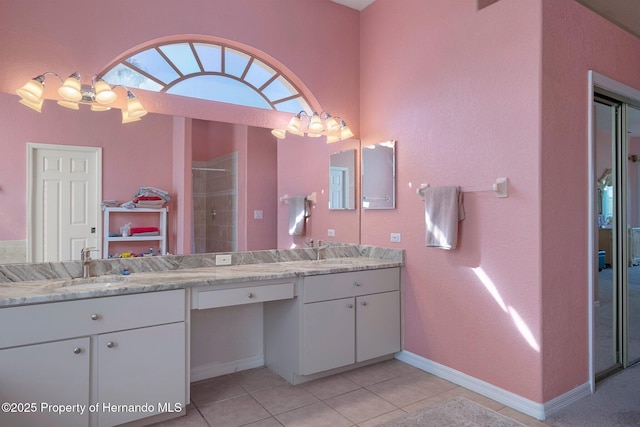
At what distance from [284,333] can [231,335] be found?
1.40 feet

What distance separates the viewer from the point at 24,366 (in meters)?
1.83

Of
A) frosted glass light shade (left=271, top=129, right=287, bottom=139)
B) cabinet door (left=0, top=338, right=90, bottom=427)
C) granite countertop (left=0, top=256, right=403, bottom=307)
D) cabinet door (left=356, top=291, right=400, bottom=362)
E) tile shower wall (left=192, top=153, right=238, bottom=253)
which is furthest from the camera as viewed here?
frosted glass light shade (left=271, top=129, right=287, bottom=139)

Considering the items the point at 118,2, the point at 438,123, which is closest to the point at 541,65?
the point at 438,123

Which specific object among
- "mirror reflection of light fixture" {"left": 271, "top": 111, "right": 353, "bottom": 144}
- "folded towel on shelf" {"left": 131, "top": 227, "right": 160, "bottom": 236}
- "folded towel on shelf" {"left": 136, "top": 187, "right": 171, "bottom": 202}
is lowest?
"folded towel on shelf" {"left": 131, "top": 227, "right": 160, "bottom": 236}

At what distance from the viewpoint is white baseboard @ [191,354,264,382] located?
2818 millimetres

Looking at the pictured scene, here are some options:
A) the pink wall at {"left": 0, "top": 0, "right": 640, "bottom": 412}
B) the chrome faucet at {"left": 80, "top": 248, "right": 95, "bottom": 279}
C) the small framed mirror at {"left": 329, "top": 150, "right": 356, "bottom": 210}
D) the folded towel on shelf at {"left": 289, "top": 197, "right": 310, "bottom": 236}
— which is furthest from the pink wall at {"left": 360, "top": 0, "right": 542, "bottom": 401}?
the chrome faucet at {"left": 80, "top": 248, "right": 95, "bottom": 279}

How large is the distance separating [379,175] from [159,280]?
192cm

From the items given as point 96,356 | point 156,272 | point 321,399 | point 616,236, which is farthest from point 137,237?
point 616,236

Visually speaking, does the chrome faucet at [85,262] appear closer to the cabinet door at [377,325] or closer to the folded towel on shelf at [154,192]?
the folded towel on shelf at [154,192]

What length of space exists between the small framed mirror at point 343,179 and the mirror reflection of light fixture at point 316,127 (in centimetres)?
19

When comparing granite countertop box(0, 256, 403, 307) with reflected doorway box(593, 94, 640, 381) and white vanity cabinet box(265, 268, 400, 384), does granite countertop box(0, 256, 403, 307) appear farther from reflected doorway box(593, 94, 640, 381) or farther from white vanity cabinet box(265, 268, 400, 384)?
reflected doorway box(593, 94, 640, 381)

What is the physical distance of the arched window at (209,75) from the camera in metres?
2.74

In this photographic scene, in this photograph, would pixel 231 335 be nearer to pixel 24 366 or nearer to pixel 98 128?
pixel 24 366

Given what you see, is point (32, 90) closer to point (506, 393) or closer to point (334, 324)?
point (334, 324)
